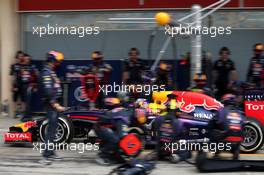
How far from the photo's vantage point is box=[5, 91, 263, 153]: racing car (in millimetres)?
10391

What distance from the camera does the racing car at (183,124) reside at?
1039 cm

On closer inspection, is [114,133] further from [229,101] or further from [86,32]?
[86,32]

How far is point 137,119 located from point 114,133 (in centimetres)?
48

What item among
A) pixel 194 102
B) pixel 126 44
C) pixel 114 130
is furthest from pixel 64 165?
pixel 126 44

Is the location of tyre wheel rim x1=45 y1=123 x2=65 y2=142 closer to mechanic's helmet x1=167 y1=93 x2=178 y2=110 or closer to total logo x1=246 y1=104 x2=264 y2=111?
mechanic's helmet x1=167 y1=93 x2=178 y2=110

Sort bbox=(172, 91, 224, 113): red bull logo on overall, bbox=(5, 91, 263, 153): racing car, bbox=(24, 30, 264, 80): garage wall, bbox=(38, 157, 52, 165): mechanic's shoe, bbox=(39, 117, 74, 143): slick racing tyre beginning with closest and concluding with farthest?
bbox=(38, 157, 52, 165): mechanic's shoe → bbox=(5, 91, 263, 153): racing car → bbox=(172, 91, 224, 113): red bull logo on overall → bbox=(39, 117, 74, 143): slick racing tyre → bbox=(24, 30, 264, 80): garage wall

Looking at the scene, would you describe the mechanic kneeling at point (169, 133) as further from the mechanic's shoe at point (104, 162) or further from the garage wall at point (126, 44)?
the garage wall at point (126, 44)

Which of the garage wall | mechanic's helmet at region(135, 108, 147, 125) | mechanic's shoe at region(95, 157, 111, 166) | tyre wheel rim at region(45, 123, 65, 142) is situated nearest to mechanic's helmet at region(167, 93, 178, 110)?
mechanic's helmet at region(135, 108, 147, 125)

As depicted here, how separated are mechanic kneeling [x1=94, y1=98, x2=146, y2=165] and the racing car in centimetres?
63

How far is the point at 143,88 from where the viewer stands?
46.1 ft

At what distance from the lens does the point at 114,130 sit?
9641 mm

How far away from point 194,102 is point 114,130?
1921 millimetres

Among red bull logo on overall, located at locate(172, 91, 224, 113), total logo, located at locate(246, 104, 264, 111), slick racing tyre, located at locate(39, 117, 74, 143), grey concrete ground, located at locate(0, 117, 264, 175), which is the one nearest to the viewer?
grey concrete ground, located at locate(0, 117, 264, 175)

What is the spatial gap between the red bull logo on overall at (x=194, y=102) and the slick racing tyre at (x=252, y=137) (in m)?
0.64
